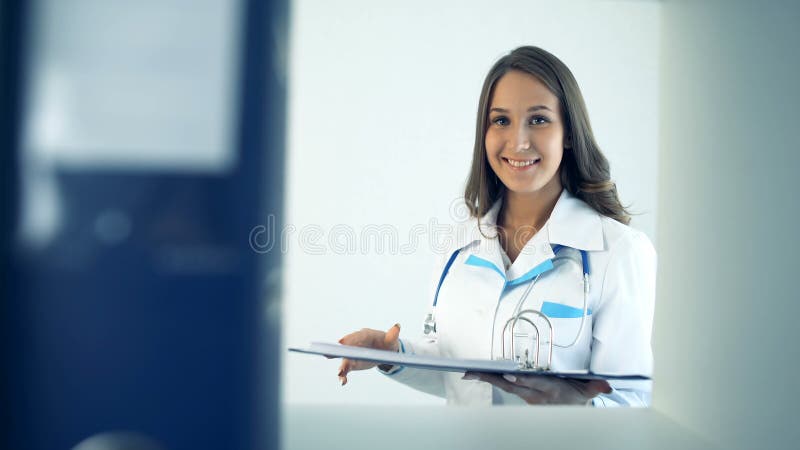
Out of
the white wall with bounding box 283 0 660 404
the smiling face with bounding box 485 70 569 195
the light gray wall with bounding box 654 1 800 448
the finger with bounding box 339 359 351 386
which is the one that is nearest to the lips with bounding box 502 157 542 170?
the smiling face with bounding box 485 70 569 195

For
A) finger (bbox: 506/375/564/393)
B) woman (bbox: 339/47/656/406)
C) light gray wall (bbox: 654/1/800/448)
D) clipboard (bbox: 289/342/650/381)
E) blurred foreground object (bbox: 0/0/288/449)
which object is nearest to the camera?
blurred foreground object (bbox: 0/0/288/449)

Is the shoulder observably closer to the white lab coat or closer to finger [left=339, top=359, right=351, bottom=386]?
the white lab coat

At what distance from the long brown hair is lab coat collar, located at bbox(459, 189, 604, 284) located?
0.04m

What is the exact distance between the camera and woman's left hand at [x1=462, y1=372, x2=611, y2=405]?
112 cm

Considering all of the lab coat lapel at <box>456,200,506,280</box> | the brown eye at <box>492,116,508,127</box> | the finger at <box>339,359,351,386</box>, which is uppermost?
the brown eye at <box>492,116,508,127</box>

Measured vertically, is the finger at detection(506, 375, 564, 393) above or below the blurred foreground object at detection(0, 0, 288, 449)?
below

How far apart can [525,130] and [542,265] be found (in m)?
0.30

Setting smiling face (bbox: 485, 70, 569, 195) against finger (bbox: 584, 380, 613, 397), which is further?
smiling face (bbox: 485, 70, 569, 195)

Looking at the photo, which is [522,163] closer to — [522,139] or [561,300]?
[522,139]

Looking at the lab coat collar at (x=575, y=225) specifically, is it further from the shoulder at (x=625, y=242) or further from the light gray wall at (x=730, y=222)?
the light gray wall at (x=730, y=222)

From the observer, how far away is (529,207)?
139 cm

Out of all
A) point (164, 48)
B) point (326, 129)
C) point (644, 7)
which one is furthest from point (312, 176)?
point (644, 7)

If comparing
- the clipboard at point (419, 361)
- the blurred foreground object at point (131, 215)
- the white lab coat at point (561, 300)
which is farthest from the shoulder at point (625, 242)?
the blurred foreground object at point (131, 215)

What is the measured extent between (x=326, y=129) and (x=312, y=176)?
0.10 m
